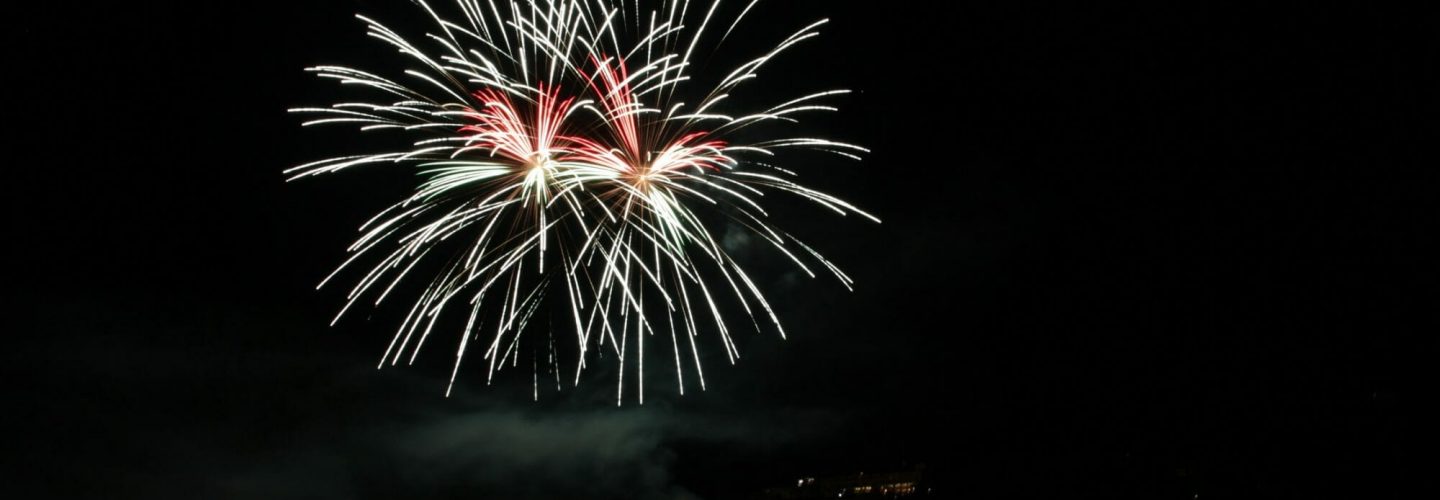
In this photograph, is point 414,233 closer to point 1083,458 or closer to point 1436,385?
point 1436,385

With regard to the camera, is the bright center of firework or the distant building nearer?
the bright center of firework

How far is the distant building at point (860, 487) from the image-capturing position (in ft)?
156

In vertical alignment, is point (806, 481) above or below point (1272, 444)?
above

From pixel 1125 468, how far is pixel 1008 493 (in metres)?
5.93

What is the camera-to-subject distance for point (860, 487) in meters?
54.9

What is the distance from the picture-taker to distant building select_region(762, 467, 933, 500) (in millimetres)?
47656

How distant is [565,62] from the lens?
10125mm

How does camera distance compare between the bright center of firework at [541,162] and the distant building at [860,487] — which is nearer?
the bright center of firework at [541,162]

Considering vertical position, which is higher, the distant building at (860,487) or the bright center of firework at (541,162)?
the distant building at (860,487)

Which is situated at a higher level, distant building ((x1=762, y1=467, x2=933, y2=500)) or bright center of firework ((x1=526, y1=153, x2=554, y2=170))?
distant building ((x1=762, y1=467, x2=933, y2=500))

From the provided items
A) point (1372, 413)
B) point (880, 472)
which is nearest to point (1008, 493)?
point (1372, 413)

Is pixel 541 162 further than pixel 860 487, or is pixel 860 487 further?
pixel 860 487

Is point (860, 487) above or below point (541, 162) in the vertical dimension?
above

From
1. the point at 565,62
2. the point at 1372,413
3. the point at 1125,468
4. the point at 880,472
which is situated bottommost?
the point at 1372,413
